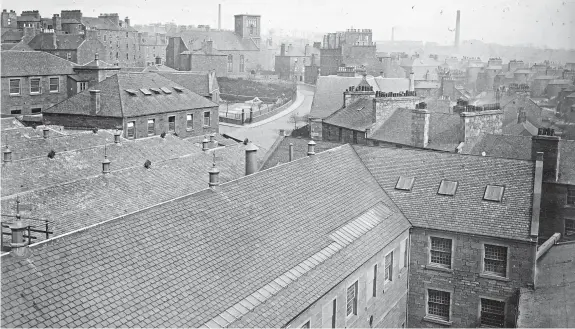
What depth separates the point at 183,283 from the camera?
613 inches

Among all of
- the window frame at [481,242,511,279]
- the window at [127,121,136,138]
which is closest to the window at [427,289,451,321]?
the window frame at [481,242,511,279]

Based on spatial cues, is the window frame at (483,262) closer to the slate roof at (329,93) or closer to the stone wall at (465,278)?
the stone wall at (465,278)

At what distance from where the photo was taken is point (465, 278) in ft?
86.7

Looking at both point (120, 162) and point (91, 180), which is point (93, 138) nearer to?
point (120, 162)

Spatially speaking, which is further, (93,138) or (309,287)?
(93,138)

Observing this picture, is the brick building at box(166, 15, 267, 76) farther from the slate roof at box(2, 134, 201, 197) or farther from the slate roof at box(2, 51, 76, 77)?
the slate roof at box(2, 134, 201, 197)

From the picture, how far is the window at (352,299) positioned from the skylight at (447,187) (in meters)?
9.02

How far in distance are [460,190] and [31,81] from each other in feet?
167

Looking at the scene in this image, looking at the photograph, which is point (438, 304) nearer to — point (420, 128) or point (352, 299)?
point (352, 299)

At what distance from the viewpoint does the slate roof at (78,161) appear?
28.1 meters

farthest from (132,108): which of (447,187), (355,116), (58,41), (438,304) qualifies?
(58,41)

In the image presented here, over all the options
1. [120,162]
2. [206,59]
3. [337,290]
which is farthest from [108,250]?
[206,59]

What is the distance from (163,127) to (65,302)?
1622 inches

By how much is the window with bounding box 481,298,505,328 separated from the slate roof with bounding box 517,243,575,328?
180 cm
